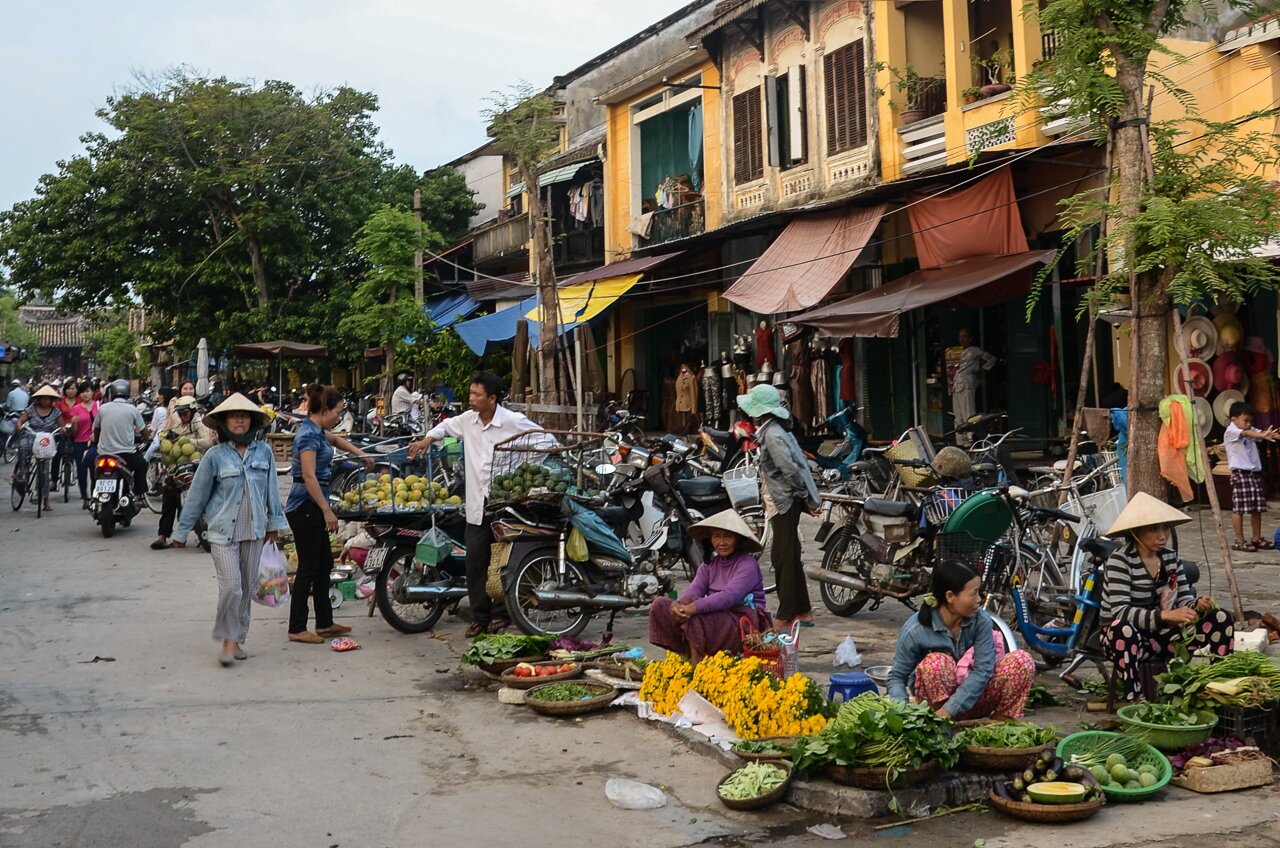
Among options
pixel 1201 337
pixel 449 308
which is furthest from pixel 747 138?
pixel 449 308

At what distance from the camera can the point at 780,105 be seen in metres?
20.6

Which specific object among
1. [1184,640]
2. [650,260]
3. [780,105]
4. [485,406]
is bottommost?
[1184,640]

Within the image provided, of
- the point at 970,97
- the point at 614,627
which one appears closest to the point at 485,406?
the point at 614,627

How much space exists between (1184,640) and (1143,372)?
6.62ft

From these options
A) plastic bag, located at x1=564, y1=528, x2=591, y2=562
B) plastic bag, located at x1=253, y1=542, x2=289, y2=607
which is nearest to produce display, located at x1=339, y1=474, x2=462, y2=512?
plastic bag, located at x1=253, y1=542, x2=289, y2=607

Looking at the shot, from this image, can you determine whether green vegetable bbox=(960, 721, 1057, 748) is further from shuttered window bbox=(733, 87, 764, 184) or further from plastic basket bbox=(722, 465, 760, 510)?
shuttered window bbox=(733, 87, 764, 184)

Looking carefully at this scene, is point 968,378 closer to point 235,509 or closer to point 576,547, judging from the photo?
point 576,547

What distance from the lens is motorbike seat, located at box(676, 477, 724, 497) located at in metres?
9.19

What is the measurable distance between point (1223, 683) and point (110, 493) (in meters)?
12.1

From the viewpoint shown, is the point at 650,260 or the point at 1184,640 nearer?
the point at 1184,640

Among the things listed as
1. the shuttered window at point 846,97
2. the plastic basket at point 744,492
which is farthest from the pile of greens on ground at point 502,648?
the shuttered window at point 846,97

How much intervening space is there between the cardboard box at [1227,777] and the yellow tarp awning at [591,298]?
Answer: 16805mm

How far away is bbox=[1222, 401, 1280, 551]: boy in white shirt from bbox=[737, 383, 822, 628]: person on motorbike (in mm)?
5339

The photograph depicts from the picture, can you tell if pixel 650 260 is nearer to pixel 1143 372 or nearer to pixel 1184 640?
pixel 1143 372
